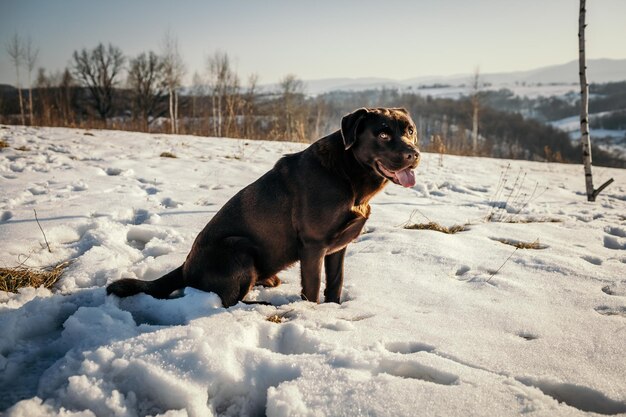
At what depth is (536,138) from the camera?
280 ft

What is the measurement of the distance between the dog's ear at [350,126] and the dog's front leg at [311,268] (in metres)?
0.78

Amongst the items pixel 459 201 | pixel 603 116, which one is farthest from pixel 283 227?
pixel 603 116

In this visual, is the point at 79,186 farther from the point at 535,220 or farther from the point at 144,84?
the point at 144,84

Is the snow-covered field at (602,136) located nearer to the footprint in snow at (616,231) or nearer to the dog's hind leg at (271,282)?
the footprint in snow at (616,231)

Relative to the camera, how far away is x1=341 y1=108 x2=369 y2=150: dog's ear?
8.21 ft

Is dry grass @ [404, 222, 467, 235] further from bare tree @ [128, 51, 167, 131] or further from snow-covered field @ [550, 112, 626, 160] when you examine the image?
snow-covered field @ [550, 112, 626, 160]

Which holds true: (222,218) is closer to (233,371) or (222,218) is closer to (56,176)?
(233,371)

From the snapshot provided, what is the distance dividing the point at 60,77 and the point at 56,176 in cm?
6509

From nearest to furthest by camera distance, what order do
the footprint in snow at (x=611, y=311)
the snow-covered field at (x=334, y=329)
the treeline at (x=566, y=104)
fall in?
the snow-covered field at (x=334, y=329) → the footprint in snow at (x=611, y=311) → the treeline at (x=566, y=104)

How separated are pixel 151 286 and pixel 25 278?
3.31 feet

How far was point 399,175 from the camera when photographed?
8.19ft

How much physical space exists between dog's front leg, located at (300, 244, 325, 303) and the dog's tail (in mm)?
916

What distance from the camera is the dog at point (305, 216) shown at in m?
2.46

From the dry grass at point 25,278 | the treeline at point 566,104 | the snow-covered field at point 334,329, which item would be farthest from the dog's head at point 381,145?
the treeline at point 566,104
